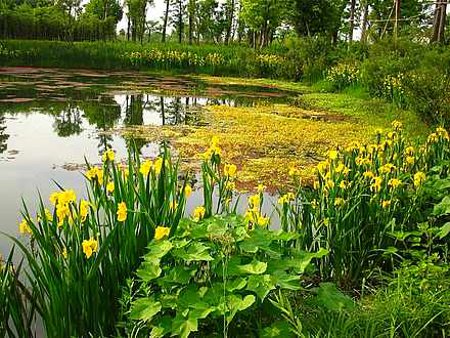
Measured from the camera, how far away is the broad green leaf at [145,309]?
5.14 ft

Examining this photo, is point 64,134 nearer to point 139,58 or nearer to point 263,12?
point 139,58

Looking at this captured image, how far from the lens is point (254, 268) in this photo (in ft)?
5.30

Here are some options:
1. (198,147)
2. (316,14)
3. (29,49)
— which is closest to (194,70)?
(29,49)

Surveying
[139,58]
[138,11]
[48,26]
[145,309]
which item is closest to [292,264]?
[145,309]

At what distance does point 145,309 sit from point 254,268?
0.34 metres

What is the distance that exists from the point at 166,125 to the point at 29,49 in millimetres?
10961

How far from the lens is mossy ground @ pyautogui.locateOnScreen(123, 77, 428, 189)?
212 inches

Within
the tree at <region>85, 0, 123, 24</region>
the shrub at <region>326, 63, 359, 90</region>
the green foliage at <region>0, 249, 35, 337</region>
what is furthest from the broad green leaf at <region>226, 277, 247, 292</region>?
the tree at <region>85, 0, 123, 24</region>

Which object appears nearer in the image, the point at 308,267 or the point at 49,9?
the point at 308,267

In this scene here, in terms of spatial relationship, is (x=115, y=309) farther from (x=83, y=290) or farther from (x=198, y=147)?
(x=198, y=147)

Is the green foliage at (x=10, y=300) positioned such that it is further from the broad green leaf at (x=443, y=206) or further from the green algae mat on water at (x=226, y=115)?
the green algae mat on water at (x=226, y=115)

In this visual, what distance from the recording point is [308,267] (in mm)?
1842

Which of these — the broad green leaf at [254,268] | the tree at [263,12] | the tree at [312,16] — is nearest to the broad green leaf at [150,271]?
the broad green leaf at [254,268]

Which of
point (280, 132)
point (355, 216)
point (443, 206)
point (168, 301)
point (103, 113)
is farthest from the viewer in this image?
point (103, 113)
